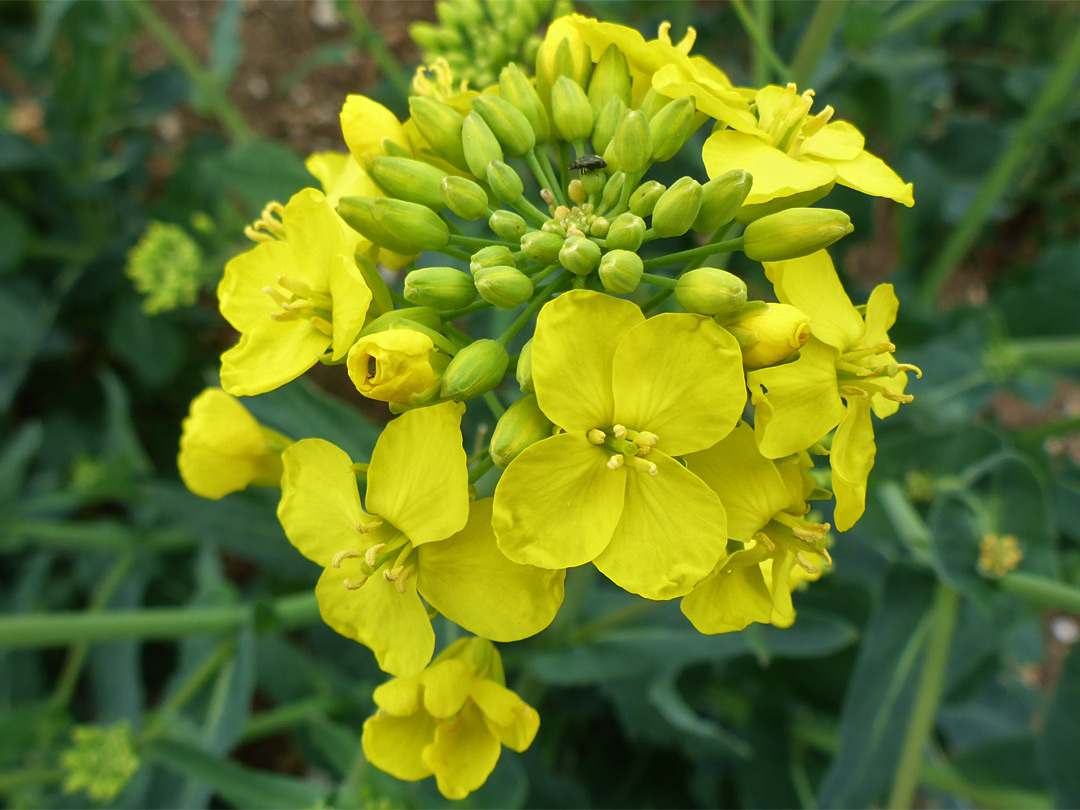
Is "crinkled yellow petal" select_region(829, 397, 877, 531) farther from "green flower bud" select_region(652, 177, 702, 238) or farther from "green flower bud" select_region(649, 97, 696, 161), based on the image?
"green flower bud" select_region(649, 97, 696, 161)

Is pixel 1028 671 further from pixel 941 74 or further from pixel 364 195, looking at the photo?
pixel 364 195

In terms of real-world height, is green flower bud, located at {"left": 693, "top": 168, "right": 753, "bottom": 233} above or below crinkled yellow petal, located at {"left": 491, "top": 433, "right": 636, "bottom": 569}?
above

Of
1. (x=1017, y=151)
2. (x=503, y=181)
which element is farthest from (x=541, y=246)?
(x=1017, y=151)

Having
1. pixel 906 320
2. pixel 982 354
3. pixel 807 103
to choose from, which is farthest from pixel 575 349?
pixel 906 320

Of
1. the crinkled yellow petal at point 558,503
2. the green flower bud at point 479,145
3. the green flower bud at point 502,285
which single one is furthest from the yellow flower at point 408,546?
the green flower bud at point 479,145

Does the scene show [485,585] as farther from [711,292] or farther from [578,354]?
[711,292]

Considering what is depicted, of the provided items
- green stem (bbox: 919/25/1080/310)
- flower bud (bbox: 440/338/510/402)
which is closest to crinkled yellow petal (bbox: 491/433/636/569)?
flower bud (bbox: 440/338/510/402)
